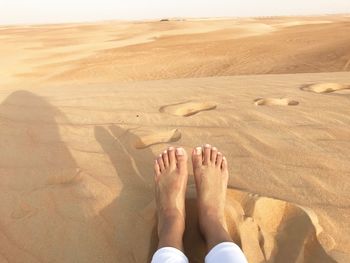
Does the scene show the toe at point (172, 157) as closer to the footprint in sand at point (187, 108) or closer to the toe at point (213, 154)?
the toe at point (213, 154)

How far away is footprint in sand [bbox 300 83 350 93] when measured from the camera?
3547 millimetres

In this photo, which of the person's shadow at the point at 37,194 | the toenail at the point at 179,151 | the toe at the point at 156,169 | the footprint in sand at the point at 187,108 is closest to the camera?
the person's shadow at the point at 37,194

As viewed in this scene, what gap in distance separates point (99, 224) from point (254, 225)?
62 centimetres

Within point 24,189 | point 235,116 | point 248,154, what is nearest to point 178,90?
point 235,116

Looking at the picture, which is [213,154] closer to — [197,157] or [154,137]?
[197,157]

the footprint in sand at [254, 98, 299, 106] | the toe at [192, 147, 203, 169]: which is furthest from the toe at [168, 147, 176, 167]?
the footprint in sand at [254, 98, 299, 106]

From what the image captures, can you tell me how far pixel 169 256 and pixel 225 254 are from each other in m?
0.19

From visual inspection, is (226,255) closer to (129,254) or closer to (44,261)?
(129,254)

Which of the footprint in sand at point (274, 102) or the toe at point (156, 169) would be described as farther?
the footprint in sand at point (274, 102)

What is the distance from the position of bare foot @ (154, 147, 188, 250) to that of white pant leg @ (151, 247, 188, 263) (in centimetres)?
5

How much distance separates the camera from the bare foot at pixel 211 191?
159 cm

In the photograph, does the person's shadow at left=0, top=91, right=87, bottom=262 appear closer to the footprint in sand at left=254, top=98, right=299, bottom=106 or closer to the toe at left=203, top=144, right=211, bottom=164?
the toe at left=203, top=144, right=211, bottom=164

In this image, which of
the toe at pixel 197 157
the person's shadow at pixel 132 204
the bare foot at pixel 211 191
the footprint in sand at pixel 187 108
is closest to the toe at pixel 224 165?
the bare foot at pixel 211 191

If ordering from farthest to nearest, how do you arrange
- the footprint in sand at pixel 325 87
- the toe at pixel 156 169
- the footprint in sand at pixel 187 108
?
1. the footprint in sand at pixel 325 87
2. the footprint in sand at pixel 187 108
3. the toe at pixel 156 169
